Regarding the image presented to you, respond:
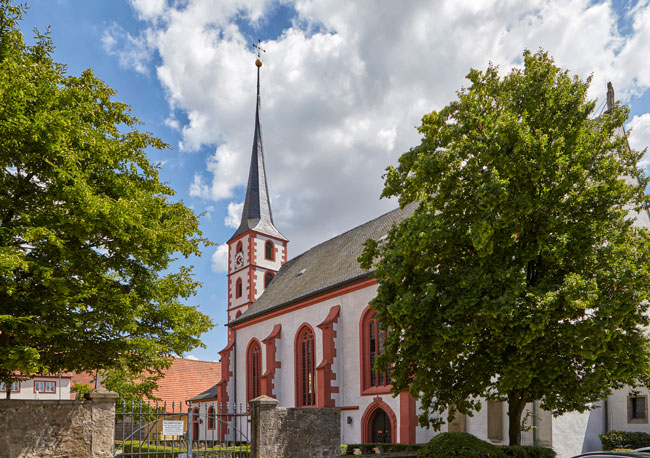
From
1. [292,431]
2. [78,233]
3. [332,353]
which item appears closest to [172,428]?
[292,431]

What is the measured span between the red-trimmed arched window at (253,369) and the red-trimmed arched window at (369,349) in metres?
9.92

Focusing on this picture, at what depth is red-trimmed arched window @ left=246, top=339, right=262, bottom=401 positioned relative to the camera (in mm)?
30359

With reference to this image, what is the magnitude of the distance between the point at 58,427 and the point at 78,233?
3911 millimetres

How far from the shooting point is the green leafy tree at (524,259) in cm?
1077

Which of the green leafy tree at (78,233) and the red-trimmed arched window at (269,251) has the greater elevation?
the red-trimmed arched window at (269,251)

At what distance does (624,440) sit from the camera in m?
17.4

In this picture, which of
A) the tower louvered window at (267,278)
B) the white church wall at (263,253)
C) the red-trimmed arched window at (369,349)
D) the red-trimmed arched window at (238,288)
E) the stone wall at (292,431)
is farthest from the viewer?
the red-trimmed arched window at (238,288)

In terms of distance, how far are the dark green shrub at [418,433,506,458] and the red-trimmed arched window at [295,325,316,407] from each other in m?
14.1

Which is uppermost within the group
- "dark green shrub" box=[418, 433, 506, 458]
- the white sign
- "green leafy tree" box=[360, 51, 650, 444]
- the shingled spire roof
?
the shingled spire roof

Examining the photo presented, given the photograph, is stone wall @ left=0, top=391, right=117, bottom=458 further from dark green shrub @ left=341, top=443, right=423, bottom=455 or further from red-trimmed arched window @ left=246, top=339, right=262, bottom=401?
red-trimmed arched window @ left=246, top=339, right=262, bottom=401

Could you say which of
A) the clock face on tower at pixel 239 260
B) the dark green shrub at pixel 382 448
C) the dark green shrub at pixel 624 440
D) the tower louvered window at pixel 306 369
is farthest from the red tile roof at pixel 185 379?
the dark green shrub at pixel 624 440

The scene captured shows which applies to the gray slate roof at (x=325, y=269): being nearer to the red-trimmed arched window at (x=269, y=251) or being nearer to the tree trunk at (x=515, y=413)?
the red-trimmed arched window at (x=269, y=251)

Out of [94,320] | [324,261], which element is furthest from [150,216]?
[324,261]

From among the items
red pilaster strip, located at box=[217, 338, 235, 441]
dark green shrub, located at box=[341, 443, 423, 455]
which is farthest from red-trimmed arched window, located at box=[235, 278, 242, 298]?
dark green shrub, located at box=[341, 443, 423, 455]
